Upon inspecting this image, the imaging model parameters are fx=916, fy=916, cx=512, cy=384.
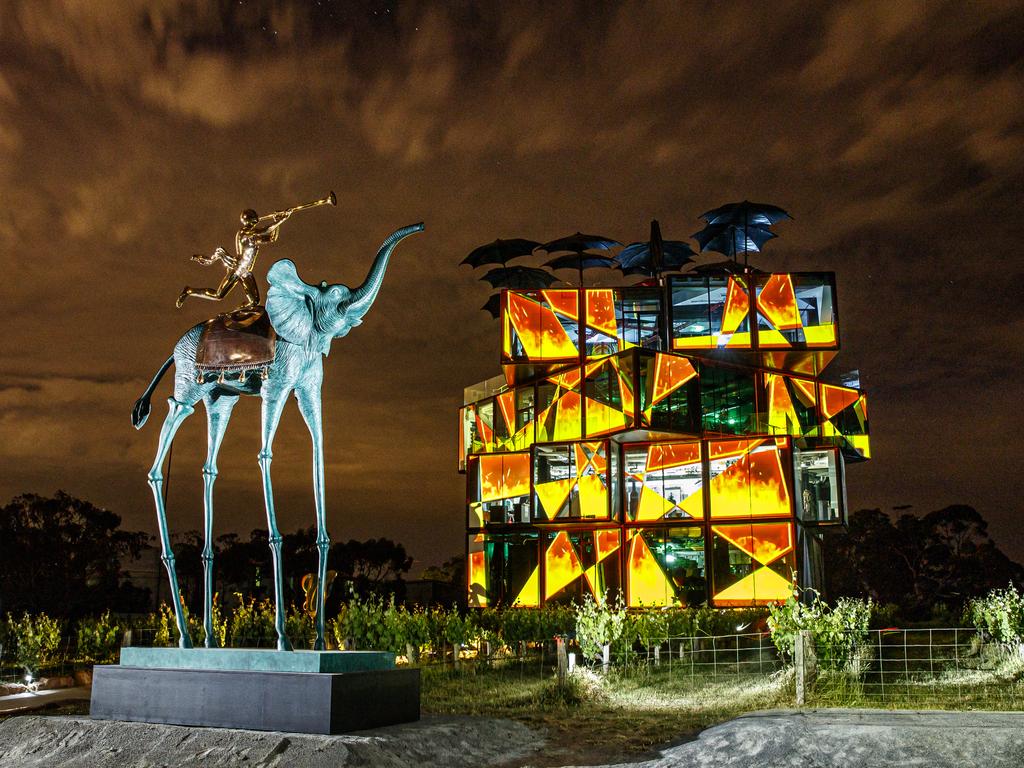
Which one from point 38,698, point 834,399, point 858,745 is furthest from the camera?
point 834,399

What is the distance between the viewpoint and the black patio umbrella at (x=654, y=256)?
39.8 meters

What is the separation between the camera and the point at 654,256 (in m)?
39.7

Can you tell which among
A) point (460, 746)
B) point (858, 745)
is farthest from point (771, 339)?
point (460, 746)

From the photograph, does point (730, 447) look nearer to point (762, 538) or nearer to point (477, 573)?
point (762, 538)

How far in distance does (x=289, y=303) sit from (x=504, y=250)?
2869 centimetres

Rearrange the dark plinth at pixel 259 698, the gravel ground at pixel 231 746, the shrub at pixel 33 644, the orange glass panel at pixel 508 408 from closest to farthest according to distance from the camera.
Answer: the gravel ground at pixel 231 746 < the dark plinth at pixel 259 698 < the shrub at pixel 33 644 < the orange glass panel at pixel 508 408

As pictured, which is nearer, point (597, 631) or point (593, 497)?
point (597, 631)

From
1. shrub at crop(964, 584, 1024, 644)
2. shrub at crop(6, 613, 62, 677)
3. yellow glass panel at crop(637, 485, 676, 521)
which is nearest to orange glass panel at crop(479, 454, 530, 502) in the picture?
yellow glass panel at crop(637, 485, 676, 521)

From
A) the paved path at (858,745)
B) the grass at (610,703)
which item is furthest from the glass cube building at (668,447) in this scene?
the paved path at (858,745)

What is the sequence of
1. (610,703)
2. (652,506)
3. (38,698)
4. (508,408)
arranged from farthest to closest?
(508,408) < (652,506) < (38,698) < (610,703)

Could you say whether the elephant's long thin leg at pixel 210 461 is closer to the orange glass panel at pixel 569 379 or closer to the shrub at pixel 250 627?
the shrub at pixel 250 627

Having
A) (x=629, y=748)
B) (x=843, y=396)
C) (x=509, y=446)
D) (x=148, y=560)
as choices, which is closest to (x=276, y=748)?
(x=629, y=748)

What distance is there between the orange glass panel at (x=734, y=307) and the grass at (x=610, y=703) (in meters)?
18.1

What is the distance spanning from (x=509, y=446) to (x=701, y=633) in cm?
1138
